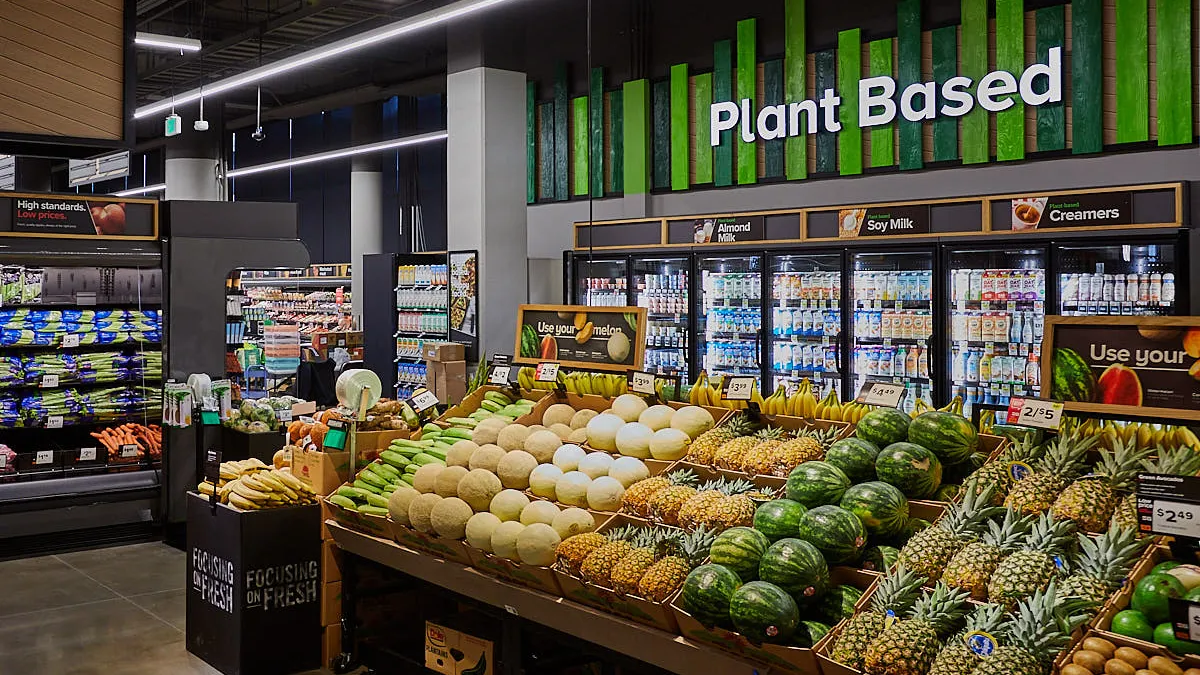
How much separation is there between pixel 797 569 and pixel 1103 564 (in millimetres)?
793

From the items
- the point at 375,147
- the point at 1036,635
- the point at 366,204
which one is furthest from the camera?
the point at 366,204

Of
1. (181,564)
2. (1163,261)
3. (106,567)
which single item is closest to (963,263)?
(1163,261)

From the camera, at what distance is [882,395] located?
383cm

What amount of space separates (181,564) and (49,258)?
2361 mm

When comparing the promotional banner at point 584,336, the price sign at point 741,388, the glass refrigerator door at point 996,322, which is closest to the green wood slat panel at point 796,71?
the glass refrigerator door at point 996,322

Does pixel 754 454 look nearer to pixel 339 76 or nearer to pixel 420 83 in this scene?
pixel 420 83

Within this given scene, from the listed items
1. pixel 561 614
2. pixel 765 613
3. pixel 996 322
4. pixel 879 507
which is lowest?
pixel 561 614

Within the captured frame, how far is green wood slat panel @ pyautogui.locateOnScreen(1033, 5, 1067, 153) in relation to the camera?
704cm

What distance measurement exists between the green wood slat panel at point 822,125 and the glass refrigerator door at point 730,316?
1052 mm

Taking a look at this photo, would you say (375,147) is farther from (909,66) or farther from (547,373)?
(547,373)

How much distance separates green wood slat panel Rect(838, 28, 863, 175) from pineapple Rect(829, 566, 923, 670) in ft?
19.2

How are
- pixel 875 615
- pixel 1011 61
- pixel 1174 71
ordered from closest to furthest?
pixel 875 615, pixel 1174 71, pixel 1011 61

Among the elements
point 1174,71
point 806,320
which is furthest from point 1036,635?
point 806,320

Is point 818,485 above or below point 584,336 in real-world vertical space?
below
